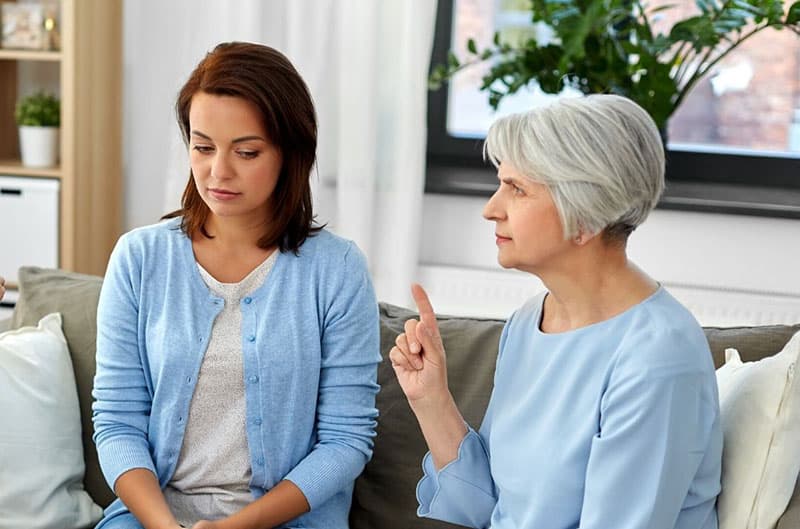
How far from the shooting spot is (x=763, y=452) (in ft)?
4.97

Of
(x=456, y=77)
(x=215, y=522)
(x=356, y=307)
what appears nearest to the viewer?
(x=215, y=522)

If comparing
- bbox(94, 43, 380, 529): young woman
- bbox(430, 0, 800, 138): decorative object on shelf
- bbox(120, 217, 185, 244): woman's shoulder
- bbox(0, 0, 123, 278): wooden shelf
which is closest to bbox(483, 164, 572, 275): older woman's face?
bbox(94, 43, 380, 529): young woman

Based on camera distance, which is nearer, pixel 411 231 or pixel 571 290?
pixel 571 290

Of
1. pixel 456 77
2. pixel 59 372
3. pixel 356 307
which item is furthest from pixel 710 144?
pixel 59 372

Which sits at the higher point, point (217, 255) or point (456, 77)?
point (456, 77)

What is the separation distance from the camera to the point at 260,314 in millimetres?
1801

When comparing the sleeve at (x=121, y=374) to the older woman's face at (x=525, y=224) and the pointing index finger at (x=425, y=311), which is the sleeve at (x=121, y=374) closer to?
the pointing index finger at (x=425, y=311)

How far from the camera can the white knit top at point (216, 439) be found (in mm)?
1785

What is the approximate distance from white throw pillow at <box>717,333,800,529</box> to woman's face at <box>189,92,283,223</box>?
2.52ft

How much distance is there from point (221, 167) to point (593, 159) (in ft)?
1.95

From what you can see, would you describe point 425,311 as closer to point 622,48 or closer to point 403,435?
point 403,435

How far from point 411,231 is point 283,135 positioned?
5.29ft

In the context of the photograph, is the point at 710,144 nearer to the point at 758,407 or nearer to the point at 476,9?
the point at 476,9

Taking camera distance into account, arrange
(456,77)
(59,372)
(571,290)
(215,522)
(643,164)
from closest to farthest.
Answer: (643,164) → (571,290) → (215,522) → (59,372) → (456,77)
